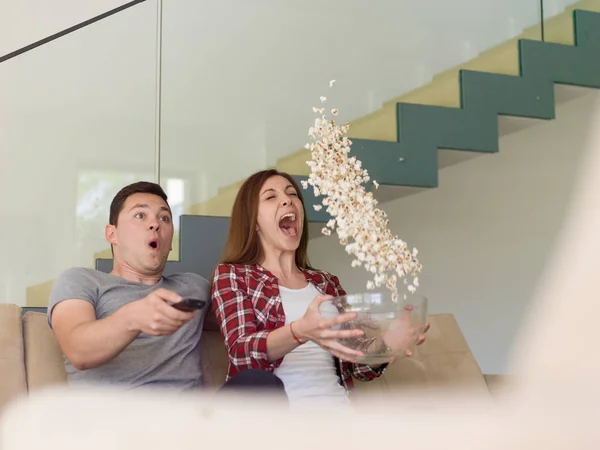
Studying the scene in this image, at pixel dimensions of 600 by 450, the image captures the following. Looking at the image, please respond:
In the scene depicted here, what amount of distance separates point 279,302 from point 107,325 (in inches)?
21.1

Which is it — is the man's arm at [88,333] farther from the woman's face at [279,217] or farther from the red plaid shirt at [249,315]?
the woman's face at [279,217]

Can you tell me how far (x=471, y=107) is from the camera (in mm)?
3668

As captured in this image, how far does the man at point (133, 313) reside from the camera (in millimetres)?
1642

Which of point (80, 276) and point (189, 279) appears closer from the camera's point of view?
point (80, 276)

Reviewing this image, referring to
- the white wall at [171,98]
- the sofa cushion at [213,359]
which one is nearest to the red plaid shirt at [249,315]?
the sofa cushion at [213,359]

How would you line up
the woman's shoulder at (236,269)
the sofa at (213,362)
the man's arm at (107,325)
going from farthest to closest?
the woman's shoulder at (236,269)
the sofa at (213,362)
the man's arm at (107,325)

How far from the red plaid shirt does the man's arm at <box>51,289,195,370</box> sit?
300 mm

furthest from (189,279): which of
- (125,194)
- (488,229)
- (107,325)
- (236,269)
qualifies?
(488,229)

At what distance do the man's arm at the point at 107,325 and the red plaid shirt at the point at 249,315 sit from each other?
30cm

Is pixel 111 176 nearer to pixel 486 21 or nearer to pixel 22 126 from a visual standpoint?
pixel 22 126

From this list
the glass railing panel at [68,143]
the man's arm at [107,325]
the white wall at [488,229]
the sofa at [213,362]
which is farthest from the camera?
the white wall at [488,229]

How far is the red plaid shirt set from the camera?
1.89 meters

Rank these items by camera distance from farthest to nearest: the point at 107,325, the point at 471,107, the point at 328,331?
the point at 471,107 → the point at 107,325 → the point at 328,331

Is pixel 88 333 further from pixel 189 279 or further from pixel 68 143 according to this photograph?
pixel 68 143
